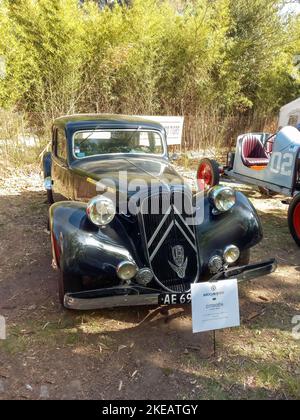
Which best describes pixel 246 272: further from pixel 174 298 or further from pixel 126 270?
pixel 126 270

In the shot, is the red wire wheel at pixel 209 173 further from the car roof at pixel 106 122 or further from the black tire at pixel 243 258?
the black tire at pixel 243 258

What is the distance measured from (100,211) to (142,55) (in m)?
6.54

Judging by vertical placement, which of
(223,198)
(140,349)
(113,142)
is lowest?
(140,349)

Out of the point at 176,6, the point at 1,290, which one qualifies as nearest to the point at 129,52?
the point at 176,6

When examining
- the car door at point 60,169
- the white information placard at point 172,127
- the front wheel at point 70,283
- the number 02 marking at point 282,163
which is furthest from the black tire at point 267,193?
the front wheel at point 70,283

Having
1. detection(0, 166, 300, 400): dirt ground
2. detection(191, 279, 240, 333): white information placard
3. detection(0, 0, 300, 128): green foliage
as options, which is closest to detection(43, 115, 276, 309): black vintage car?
detection(191, 279, 240, 333): white information placard

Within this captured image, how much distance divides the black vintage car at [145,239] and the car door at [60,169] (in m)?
0.57

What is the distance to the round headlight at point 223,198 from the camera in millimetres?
2994

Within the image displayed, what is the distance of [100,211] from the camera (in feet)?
8.42

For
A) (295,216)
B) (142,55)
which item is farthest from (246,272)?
(142,55)

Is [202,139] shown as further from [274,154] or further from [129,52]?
[274,154]

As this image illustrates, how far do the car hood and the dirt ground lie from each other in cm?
105

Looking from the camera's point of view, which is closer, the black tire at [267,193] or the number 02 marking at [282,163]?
the number 02 marking at [282,163]

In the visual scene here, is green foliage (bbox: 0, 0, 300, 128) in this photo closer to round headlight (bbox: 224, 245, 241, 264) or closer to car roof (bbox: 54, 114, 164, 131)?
car roof (bbox: 54, 114, 164, 131)
